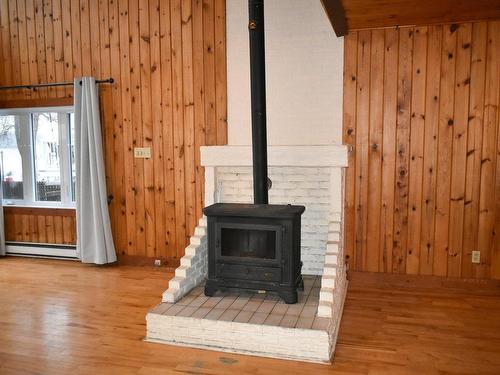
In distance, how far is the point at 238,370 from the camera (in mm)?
2535

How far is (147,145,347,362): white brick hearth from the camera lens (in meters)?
2.74

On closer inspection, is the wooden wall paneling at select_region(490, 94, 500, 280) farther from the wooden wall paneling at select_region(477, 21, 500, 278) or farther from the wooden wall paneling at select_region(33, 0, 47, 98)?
the wooden wall paneling at select_region(33, 0, 47, 98)

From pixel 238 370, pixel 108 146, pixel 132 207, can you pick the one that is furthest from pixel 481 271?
pixel 108 146

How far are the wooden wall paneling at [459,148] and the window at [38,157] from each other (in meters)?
3.77

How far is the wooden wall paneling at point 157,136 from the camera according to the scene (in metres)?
4.34

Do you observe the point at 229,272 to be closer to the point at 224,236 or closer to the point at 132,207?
the point at 224,236

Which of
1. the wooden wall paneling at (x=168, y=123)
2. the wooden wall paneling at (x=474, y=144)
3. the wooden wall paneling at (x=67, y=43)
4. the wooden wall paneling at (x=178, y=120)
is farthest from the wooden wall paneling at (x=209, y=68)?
the wooden wall paneling at (x=474, y=144)

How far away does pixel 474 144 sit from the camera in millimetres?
3637

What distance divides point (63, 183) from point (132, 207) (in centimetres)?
92

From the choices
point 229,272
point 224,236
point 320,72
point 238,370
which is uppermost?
point 320,72

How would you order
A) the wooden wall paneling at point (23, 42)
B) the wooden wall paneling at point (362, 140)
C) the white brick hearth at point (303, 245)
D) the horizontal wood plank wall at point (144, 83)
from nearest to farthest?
the white brick hearth at point (303, 245) → the wooden wall paneling at point (362, 140) → the horizontal wood plank wall at point (144, 83) → the wooden wall paneling at point (23, 42)

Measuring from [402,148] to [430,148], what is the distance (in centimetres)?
22

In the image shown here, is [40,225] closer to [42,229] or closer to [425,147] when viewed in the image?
[42,229]

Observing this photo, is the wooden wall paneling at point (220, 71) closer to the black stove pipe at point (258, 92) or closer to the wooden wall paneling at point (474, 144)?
the black stove pipe at point (258, 92)
